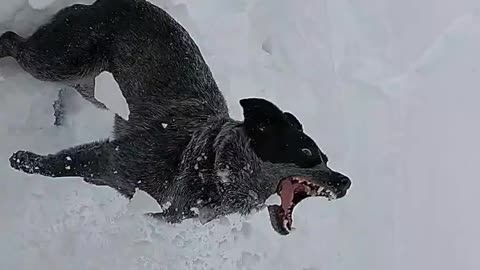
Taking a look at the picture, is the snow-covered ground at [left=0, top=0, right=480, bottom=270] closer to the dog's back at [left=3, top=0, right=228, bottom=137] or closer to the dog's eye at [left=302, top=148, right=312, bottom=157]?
the dog's back at [left=3, top=0, right=228, bottom=137]

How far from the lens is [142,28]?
459 cm

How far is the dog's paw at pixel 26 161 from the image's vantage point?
4621 mm

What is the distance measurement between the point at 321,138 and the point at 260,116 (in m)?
2.09

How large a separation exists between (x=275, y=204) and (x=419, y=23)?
294 cm

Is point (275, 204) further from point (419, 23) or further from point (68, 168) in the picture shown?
point (419, 23)

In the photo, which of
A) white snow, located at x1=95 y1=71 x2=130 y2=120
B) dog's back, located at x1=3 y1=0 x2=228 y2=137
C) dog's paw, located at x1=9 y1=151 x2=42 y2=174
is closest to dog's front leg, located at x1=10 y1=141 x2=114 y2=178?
dog's paw, located at x1=9 y1=151 x2=42 y2=174

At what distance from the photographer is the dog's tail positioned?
4879 millimetres

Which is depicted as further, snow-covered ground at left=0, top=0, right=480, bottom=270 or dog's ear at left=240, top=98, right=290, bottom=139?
snow-covered ground at left=0, top=0, right=480, bottom=270

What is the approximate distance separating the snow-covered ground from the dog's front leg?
389mm

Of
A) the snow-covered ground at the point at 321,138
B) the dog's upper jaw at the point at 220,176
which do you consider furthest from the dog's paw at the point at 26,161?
the dog's upper jaw at the point at 220,176

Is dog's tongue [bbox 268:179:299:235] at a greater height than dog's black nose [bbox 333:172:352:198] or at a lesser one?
lesser

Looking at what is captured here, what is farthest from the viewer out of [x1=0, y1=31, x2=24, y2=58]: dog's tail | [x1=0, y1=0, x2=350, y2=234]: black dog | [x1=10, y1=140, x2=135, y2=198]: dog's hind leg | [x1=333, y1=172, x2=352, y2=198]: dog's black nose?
[x1=0, y1=31, x2=24, y2=58]: dog's tail

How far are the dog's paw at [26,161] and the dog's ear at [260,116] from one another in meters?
1.30

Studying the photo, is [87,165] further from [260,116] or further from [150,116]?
[260,116]
